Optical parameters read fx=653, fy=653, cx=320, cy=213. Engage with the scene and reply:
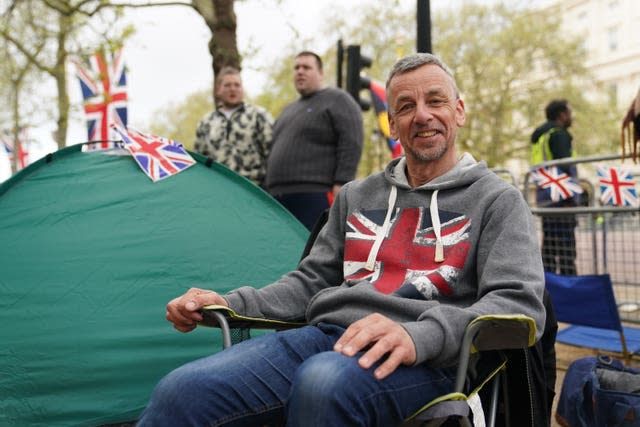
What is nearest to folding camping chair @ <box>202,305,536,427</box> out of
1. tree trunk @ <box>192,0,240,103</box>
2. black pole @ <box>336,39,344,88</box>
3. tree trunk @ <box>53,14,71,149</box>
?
tree trunk @ <box>192,0,240,103</box>

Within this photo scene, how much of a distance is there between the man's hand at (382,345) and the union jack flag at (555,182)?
3.76 m

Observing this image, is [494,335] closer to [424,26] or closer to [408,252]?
[408,252]

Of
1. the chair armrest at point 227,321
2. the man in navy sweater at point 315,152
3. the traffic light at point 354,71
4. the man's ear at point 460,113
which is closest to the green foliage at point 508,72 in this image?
the traffic light at point 354,71

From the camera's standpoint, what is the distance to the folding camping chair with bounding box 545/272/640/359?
3.88 meters

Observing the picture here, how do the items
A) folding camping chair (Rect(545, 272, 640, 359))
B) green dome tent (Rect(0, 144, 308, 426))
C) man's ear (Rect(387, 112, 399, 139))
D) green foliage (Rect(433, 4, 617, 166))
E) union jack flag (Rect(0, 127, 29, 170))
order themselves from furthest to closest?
1. green foliage (Rect(433, 4, 617, 166))
2. union jack flag (Rect(0, 127, 29, 170))
3. folding camping chair (Rect(545, 272, 640, 359))
4. green dome tent (Rect(0, 144, 308, 426))
5. man's ear (Rect(387, 112, 399, 139))

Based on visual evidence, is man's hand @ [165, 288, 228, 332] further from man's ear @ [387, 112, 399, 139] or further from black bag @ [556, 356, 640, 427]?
black bag @ [556, 356, 640, 427]

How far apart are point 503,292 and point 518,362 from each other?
233 millimetres

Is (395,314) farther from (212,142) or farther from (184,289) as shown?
(212,142)

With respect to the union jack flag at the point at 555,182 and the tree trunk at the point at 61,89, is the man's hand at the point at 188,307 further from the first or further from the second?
the tree trunk at the point at 61,89

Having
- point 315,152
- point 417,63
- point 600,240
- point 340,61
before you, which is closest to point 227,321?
point 417,63

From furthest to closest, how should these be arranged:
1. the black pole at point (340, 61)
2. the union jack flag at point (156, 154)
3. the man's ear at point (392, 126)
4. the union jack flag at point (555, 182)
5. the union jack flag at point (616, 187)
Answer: the black pole at point (340, 61), the union jack flag at point (555, 182), the union jack flag at point (616, 187), the union jack flag at point (156, 154), the man's ear at point (392, 126)

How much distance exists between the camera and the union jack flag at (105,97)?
6.61m

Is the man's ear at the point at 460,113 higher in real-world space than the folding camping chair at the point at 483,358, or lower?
higher

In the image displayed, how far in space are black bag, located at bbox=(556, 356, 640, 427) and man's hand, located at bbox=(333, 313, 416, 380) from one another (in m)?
1.61
